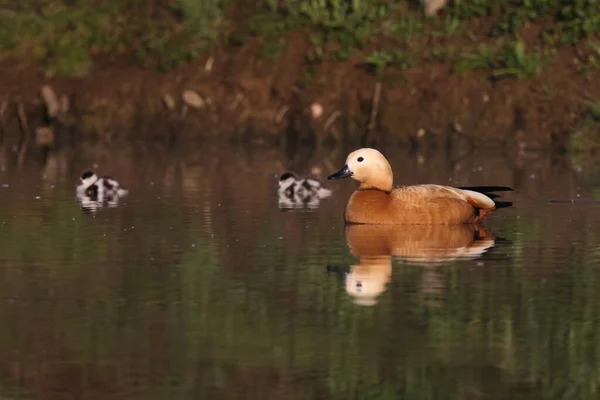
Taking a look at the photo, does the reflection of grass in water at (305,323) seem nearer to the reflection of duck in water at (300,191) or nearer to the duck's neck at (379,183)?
the duck's neck at (379,183)

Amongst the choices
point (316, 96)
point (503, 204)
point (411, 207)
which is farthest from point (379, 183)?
point (316, 96)

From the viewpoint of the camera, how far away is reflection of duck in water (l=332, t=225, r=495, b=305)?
13.4 meters

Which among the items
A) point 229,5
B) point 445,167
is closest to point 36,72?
point 229,5

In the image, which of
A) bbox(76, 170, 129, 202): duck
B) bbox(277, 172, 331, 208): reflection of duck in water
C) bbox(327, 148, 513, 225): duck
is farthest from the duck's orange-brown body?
bbox(76, 170, 129, 202): duck

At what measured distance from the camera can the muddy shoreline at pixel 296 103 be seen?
32531 millimetres

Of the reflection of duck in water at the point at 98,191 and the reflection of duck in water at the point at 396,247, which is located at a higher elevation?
the reflection of duck in water at the point at 98,191

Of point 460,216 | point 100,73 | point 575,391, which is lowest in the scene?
point 575,391

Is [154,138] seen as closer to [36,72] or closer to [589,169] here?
[36,72]

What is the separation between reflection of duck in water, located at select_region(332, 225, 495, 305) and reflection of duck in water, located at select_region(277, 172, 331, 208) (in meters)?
3.80

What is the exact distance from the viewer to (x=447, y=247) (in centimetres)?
1614

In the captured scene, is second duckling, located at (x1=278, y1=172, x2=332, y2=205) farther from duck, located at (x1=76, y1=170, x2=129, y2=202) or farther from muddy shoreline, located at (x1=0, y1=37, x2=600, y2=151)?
muddy shoreline, located at (x1=0, y1=37, x2=600, y2=151)

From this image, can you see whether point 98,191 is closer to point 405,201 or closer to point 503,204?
point 405,201

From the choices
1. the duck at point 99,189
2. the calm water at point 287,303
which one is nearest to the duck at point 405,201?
the calm water at point 287,303

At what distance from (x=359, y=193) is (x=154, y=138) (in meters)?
16.2
